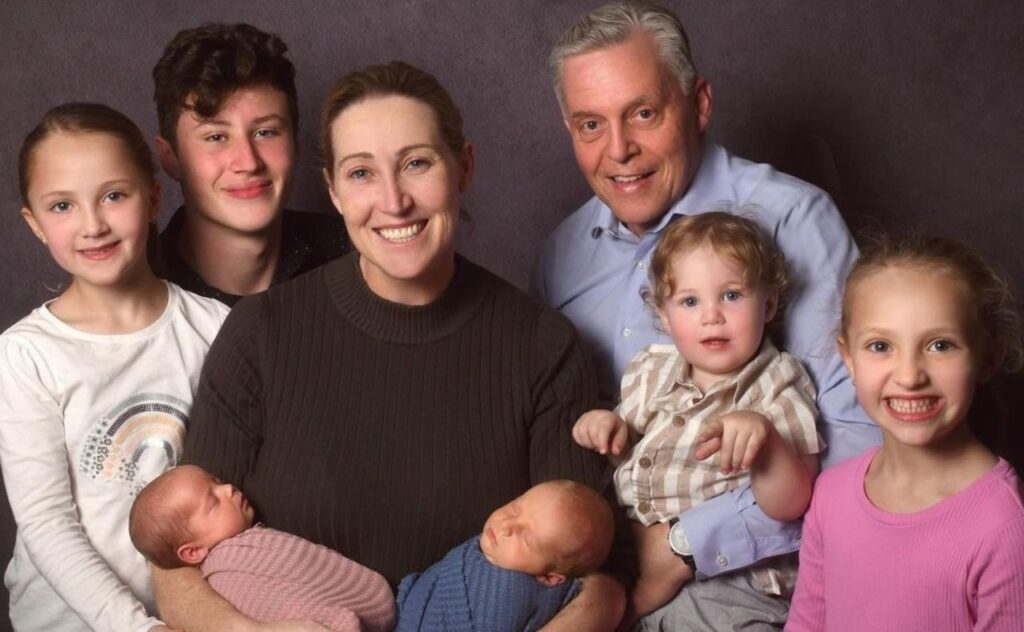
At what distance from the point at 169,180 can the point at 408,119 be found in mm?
1261

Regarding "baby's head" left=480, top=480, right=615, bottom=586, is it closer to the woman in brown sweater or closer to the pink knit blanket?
the woman in brown sweater

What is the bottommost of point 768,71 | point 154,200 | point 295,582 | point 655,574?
point 655,574

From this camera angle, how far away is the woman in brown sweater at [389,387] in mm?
2346

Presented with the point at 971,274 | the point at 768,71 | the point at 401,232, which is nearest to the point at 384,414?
the point at 401,232

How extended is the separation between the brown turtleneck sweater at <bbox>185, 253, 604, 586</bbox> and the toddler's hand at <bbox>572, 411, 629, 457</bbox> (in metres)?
0.05

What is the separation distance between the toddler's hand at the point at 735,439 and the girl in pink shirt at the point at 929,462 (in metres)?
0.18

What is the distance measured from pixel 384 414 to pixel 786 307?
2.66 feet

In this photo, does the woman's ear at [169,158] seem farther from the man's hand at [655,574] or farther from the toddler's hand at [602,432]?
the man's hand at [655,574]

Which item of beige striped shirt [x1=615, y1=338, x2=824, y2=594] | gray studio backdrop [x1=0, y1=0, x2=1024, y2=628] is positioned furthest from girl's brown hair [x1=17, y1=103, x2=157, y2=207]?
beige striped shirt [x1=615, y1=338, x2=824, y2=594]

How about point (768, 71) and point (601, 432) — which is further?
point (768, 71)

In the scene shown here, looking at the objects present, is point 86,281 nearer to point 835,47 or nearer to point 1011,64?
point 835,47

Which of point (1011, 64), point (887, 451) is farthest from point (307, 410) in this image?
point (1011, 64)

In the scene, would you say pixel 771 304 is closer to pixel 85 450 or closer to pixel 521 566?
pixel 521 566

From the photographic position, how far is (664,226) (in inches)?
109
